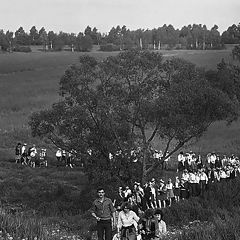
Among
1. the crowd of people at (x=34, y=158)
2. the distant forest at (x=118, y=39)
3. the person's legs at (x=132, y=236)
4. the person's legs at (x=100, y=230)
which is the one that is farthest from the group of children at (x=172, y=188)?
the distant forest at (x=118, y=39)

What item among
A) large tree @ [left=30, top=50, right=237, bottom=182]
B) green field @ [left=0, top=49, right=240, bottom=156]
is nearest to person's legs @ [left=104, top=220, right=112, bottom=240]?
large tree @ [left=30, top=50, right=237, bottom=182]

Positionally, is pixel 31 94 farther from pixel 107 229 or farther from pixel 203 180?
pixel 107 229

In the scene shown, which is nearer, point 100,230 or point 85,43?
point 100,230

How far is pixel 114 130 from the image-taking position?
27.7 m

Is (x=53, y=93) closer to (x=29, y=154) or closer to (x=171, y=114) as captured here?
(x=29, y=154)

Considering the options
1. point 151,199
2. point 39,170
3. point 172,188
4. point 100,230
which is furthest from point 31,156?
point 100,230

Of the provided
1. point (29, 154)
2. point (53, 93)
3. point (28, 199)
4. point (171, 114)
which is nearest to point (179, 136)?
point (171, 114)

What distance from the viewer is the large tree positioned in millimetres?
27234

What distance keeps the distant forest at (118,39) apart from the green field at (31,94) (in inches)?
1142

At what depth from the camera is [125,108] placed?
28.0 meters

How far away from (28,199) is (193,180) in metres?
9.85

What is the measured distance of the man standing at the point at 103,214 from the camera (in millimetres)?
13766

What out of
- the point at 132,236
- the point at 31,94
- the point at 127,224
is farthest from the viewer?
the point at 31,94

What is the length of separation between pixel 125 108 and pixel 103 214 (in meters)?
14.6
